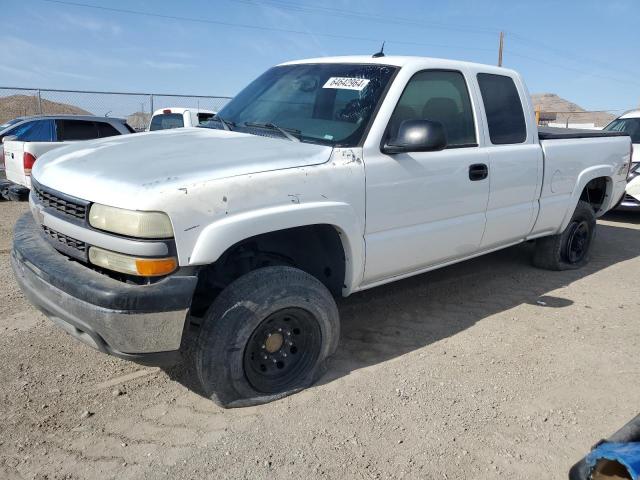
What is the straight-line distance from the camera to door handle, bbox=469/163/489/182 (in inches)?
154

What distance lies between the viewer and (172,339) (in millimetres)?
2586

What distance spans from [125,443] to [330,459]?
40.8 inches

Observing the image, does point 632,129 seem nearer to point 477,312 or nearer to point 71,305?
point 477,312

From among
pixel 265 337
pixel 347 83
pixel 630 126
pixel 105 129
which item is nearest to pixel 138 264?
pixel 265 337

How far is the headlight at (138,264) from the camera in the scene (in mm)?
2482

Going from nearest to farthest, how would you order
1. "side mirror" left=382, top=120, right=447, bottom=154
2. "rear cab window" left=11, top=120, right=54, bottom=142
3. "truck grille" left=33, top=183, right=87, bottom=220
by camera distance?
"truck grille" left=33, top=183, right=87, bottom=220 < "side mirror" left=382, top=120, right=447, bottom=154 < "rear cab window" left=11, top=120, right=54, bottom=142

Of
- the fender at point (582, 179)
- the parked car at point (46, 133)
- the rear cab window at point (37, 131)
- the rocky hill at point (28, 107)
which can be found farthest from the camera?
the rocky hill at point (28, 107)

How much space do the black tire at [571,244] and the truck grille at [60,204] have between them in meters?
4.53

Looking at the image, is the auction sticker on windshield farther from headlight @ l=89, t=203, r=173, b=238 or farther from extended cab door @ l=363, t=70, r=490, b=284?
headlight @ l=89, t=203, r=173, b=238

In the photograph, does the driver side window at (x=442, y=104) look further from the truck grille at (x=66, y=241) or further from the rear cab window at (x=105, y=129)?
the rear cab window at (x=105, y=129)

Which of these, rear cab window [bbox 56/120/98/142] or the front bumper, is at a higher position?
rear cab window [bbox 56/120/98/142]

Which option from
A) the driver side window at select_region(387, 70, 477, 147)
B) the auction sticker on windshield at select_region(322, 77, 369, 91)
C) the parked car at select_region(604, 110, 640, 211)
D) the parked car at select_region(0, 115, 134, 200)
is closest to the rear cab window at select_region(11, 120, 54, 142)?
the parked car at select_region(0, 115, 134, 200)

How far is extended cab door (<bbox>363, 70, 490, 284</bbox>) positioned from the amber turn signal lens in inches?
50.4

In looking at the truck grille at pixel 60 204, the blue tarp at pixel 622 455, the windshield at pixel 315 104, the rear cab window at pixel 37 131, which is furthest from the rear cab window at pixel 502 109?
the rear cab window at pixel 37 131
